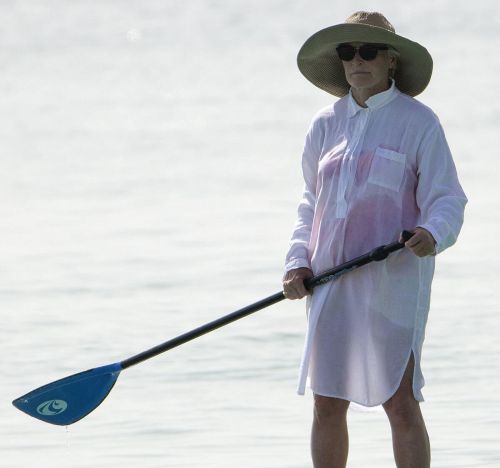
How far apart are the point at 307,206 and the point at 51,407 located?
1079 millimetres

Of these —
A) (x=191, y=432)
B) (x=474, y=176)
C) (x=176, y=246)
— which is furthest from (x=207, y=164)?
(x=191, y=432)

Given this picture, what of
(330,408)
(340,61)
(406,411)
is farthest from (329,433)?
(340,61)

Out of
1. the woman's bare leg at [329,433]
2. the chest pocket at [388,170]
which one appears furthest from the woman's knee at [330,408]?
the chest pocket at [388,170]

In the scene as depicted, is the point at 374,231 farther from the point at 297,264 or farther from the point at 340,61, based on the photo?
the point at 340,61

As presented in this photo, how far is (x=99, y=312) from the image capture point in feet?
28.7

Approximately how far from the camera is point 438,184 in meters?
5.15

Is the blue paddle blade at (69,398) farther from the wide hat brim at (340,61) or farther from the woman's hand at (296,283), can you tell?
the wide hat brim at (340,61)

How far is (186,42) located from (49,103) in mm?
2849

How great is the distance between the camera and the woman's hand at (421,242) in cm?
504

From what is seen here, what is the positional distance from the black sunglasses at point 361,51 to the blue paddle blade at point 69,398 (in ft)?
4.17

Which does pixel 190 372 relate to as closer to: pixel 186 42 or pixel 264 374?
pixel 264 374

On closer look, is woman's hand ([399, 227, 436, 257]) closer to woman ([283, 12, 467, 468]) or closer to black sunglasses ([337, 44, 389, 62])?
woman ([283, 12, 467, 468])

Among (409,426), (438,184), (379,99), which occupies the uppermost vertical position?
(379,99)

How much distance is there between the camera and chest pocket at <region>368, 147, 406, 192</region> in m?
5.18
